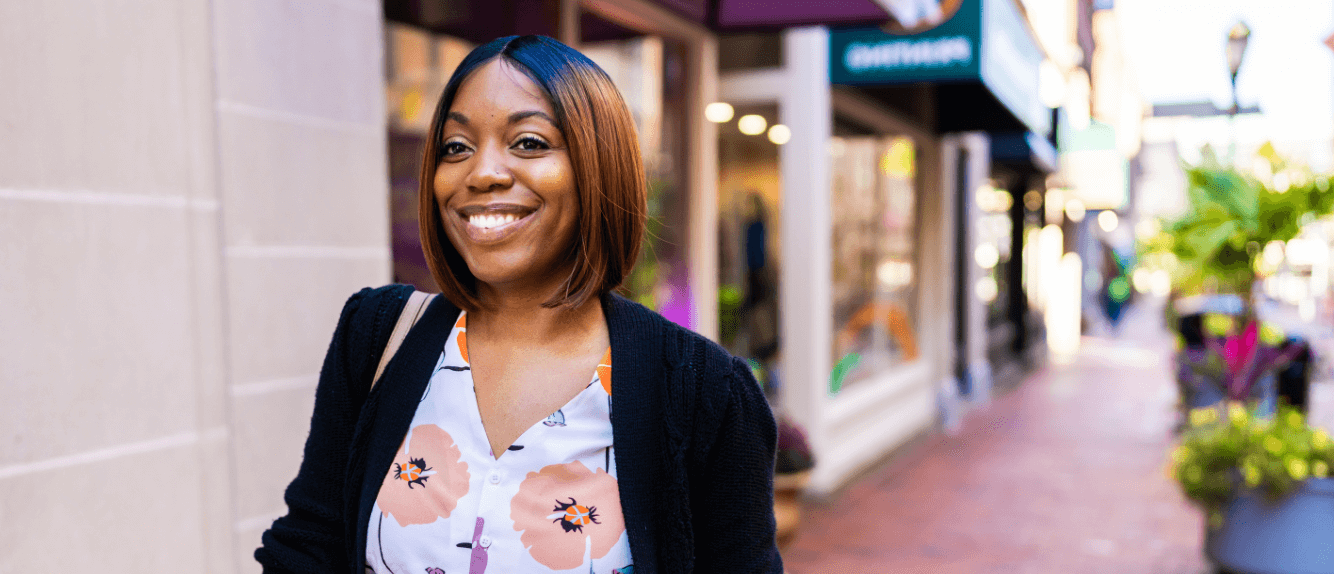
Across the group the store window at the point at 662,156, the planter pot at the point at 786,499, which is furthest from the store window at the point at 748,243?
the planter pot at the point at 786,499

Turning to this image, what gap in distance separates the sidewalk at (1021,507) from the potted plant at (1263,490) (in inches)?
23.7

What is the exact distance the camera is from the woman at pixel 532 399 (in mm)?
1304

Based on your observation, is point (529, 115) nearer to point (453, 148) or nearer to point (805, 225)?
point (453, 148)

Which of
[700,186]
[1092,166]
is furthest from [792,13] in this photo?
[1092,166]

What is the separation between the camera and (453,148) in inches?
53.8

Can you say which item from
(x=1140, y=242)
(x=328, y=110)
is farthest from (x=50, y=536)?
(x=1140, y=242)

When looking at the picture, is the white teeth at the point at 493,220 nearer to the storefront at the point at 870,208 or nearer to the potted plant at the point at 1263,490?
the storefront at the point at 870,208

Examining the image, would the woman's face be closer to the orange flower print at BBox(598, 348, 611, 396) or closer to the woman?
the woman

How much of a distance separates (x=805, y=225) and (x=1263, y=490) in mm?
3095

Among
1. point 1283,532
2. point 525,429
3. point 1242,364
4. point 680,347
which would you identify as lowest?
point 1283,532

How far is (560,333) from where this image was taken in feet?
4.64

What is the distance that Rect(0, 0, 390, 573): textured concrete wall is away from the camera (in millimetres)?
2115

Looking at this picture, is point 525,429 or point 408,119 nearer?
point 525,429

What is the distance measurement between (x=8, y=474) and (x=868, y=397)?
6880 mm
